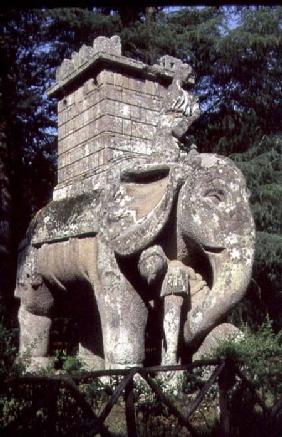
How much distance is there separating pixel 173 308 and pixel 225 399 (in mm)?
1037

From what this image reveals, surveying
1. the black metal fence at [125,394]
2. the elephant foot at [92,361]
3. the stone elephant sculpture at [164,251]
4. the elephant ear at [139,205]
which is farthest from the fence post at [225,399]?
the elephant foot at [92,361]

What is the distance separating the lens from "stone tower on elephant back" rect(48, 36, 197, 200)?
5.62 meters

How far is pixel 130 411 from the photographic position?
3.17 meters

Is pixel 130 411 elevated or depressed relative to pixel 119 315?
depressed

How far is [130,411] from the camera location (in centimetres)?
317

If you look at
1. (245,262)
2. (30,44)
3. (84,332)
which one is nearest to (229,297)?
(245,262)

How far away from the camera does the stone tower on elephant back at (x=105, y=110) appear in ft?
18.5

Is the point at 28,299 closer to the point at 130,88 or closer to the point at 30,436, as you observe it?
the point at 130,88

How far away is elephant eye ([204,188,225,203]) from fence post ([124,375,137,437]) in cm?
196

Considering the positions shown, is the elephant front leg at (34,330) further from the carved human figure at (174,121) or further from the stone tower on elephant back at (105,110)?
the carved human figure at (174,121)

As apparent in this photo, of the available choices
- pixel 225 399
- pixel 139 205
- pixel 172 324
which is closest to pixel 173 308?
pixel 172 324

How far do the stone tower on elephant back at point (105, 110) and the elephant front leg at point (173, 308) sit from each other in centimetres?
128

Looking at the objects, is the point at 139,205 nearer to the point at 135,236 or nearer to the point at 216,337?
the point at 135,236

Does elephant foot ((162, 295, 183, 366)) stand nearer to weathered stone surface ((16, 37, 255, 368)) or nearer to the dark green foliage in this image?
weathered stone surface ((16, 37, 255, 368))
